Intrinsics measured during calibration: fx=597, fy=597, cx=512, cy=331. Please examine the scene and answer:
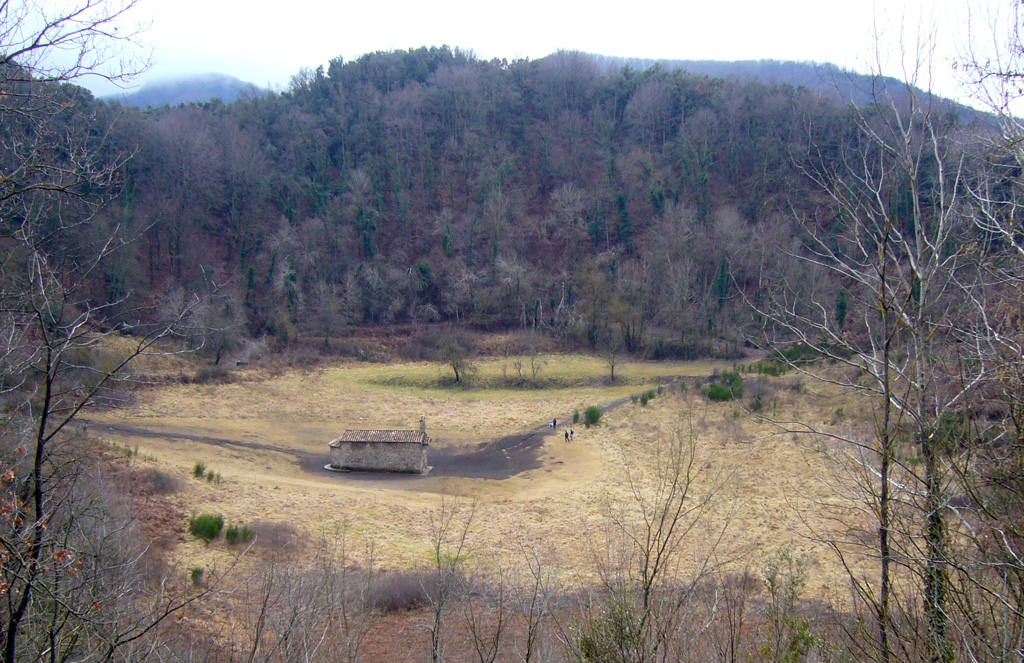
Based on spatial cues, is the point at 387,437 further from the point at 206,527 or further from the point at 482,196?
the point at 482,196

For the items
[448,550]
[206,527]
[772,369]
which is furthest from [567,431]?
[206,527]

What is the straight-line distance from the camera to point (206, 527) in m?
14.3

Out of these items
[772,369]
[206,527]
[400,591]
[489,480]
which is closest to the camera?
[400,591]

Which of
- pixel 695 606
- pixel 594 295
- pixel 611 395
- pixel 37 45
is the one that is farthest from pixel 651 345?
pixel 37 45

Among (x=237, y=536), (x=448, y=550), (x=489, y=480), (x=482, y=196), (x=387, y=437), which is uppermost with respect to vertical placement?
(x=482, y=196)

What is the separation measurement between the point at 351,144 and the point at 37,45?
6250 cm

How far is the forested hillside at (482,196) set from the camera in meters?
43.8

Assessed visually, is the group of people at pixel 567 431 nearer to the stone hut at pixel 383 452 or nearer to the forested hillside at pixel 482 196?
the stone hut at pixel 383 452

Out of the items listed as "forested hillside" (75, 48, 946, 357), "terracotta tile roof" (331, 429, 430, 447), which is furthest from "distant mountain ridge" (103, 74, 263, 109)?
"terracotta tile roof" (331, 429, 430, 447)

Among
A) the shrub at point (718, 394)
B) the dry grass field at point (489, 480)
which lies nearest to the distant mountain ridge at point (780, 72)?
the dry grass field at point (489, 480)

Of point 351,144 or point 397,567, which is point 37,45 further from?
point 351,144

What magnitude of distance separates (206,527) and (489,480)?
8.50 meters

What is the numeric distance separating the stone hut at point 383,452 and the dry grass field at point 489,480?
0.75 metres

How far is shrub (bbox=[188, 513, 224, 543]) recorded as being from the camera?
560 inches
